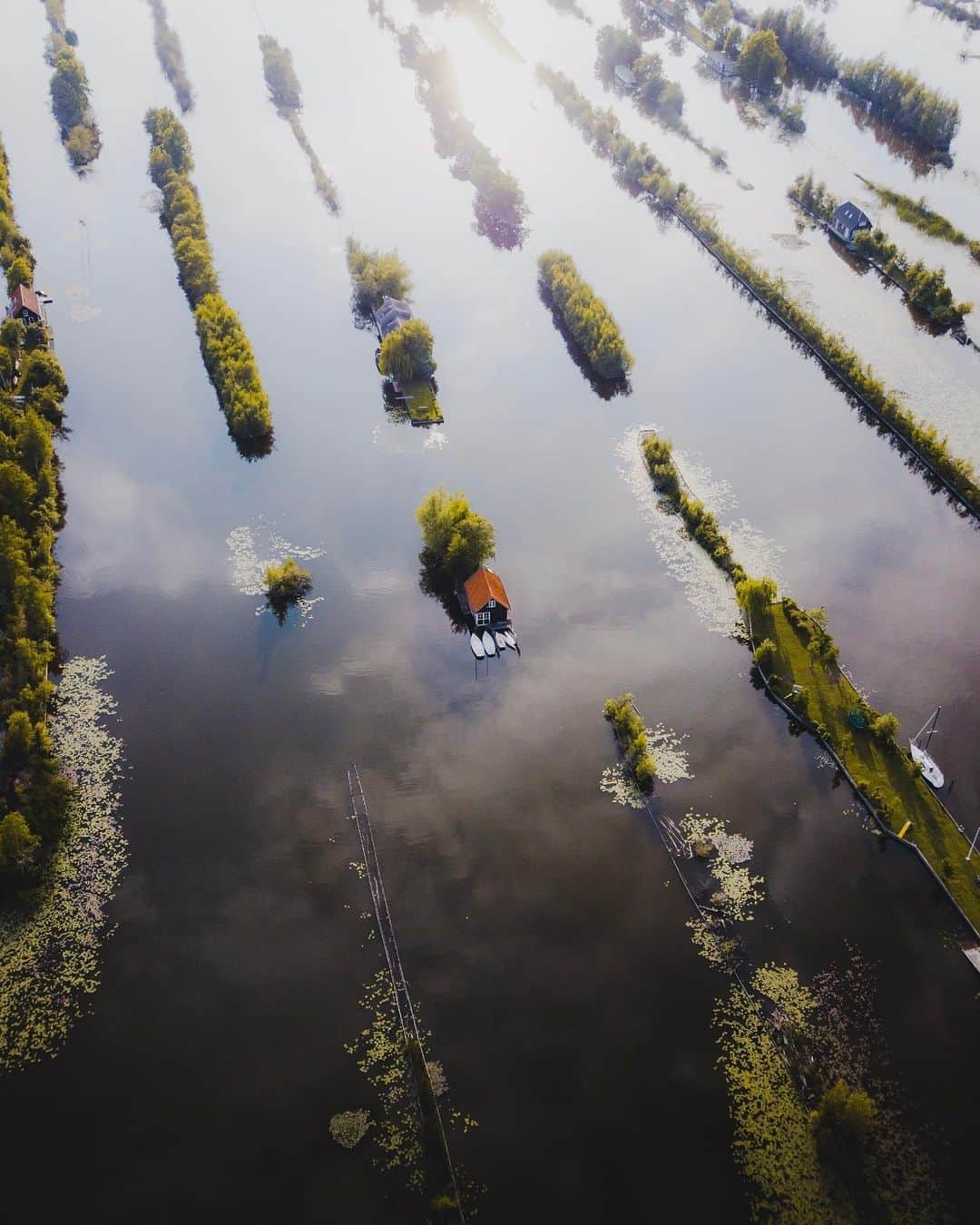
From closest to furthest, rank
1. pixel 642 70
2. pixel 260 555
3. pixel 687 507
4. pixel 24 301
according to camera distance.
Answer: pixel 260 555, pixel 687 507, pixel 24 301, pixel 642 70

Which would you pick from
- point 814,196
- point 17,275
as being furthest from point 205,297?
point 814,196

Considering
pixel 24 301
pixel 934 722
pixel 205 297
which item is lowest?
pixel 934 722

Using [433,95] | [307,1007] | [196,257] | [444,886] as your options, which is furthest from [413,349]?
[433,95]

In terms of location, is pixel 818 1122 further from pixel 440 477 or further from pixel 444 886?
pixel 440 477

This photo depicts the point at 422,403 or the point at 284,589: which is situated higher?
the point at 422,403

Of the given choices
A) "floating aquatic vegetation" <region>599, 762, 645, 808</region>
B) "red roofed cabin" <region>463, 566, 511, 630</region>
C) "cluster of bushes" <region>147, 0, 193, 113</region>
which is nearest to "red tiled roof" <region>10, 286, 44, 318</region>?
"red roofed cabin" <region>463, 566, 511, 630</region>

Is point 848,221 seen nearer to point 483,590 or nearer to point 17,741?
point 483,590
